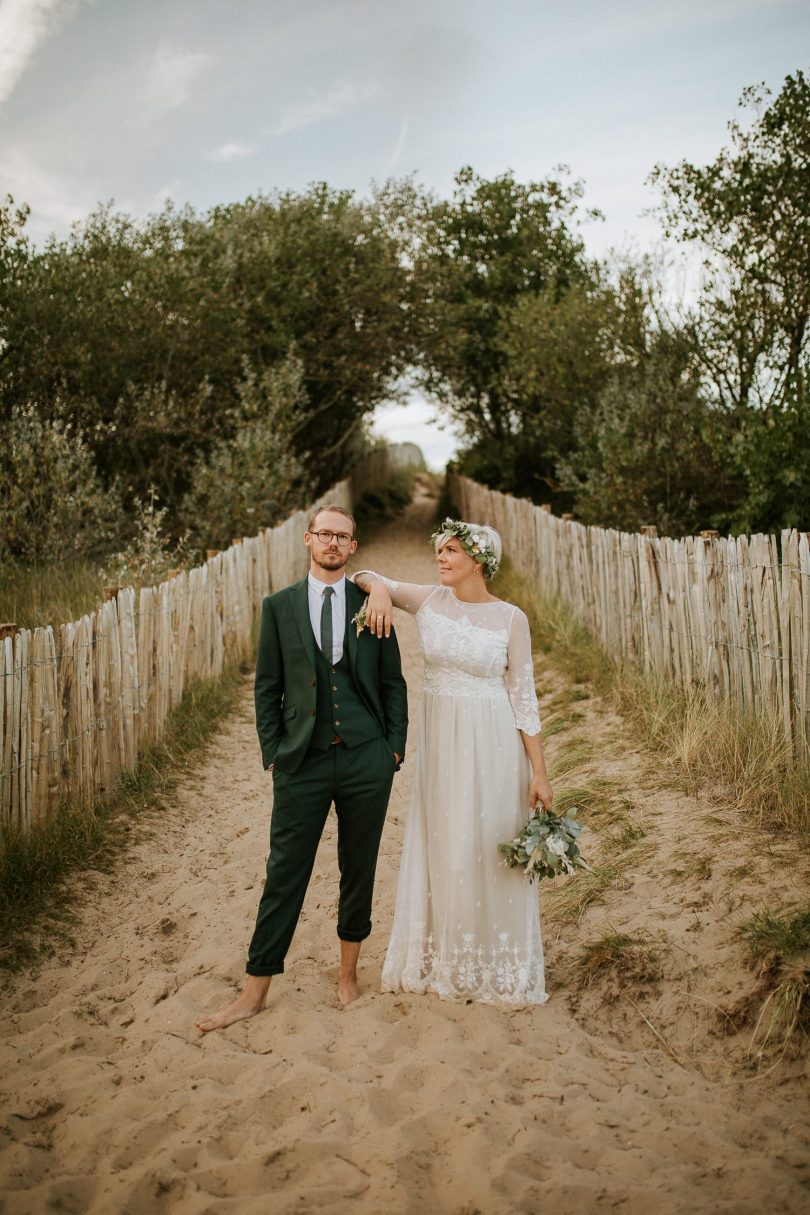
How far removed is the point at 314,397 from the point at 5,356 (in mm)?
7367

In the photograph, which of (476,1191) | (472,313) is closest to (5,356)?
(472,313)

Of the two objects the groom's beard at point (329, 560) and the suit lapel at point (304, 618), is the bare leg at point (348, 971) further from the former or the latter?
the groom's beard at point (329, 560)

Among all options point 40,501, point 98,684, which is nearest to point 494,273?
point 40,501

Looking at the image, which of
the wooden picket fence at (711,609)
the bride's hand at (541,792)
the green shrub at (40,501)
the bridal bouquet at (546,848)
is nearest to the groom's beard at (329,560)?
the bride's hand at (541,792)

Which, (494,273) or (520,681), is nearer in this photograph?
(520,681)

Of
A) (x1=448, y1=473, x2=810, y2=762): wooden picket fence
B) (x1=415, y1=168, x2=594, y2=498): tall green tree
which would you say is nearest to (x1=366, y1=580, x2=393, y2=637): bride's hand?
(x1=448, y1=473, x2=810, y2=762): wooden picket fence

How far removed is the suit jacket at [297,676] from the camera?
3512 millimetres

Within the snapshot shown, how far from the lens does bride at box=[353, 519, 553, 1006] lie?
366cm

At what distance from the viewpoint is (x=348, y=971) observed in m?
3.78

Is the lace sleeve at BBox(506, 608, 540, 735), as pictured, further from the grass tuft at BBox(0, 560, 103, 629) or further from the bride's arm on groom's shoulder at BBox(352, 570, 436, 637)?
the grass tuft at BBox(0, 560, 103, 629)

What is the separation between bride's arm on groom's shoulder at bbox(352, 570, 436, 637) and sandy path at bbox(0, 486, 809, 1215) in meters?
1.47

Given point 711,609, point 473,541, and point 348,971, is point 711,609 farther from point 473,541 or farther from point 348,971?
point 348,971

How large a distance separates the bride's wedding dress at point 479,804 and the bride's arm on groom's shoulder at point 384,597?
0.08 metres

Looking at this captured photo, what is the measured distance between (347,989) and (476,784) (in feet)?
3.16
